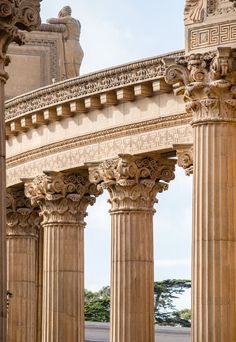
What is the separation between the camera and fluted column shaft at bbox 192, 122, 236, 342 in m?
77.8

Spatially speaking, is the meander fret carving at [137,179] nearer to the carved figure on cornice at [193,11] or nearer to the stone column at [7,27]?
the carved figure on cornice at [193,11]

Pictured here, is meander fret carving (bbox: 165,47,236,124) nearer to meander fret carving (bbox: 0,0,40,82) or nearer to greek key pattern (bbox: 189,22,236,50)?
greek key pattern (bbox: 189,22,236,50)

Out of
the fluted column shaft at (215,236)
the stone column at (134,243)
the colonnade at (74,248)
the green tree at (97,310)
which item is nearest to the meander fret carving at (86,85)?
the colonnade at (74,248)

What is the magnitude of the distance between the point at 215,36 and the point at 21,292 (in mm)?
35702

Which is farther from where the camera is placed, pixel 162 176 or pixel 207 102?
pixel 162 176

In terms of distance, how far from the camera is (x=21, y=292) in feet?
361

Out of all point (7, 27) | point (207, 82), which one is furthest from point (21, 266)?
point (7, 27)

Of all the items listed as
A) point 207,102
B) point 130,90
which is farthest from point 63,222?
point 207,102

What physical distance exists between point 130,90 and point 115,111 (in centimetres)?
249

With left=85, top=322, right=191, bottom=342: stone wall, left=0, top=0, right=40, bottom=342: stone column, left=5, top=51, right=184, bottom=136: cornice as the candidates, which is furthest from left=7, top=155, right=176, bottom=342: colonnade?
left=0, top=0, right=40, bottom=342: stone column

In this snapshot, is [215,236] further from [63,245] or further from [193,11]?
[63,245]

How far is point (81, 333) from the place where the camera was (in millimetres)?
100688

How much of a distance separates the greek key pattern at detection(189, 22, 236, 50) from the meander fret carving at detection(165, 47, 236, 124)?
77cm

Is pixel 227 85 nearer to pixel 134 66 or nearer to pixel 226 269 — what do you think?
pixel 226 269
